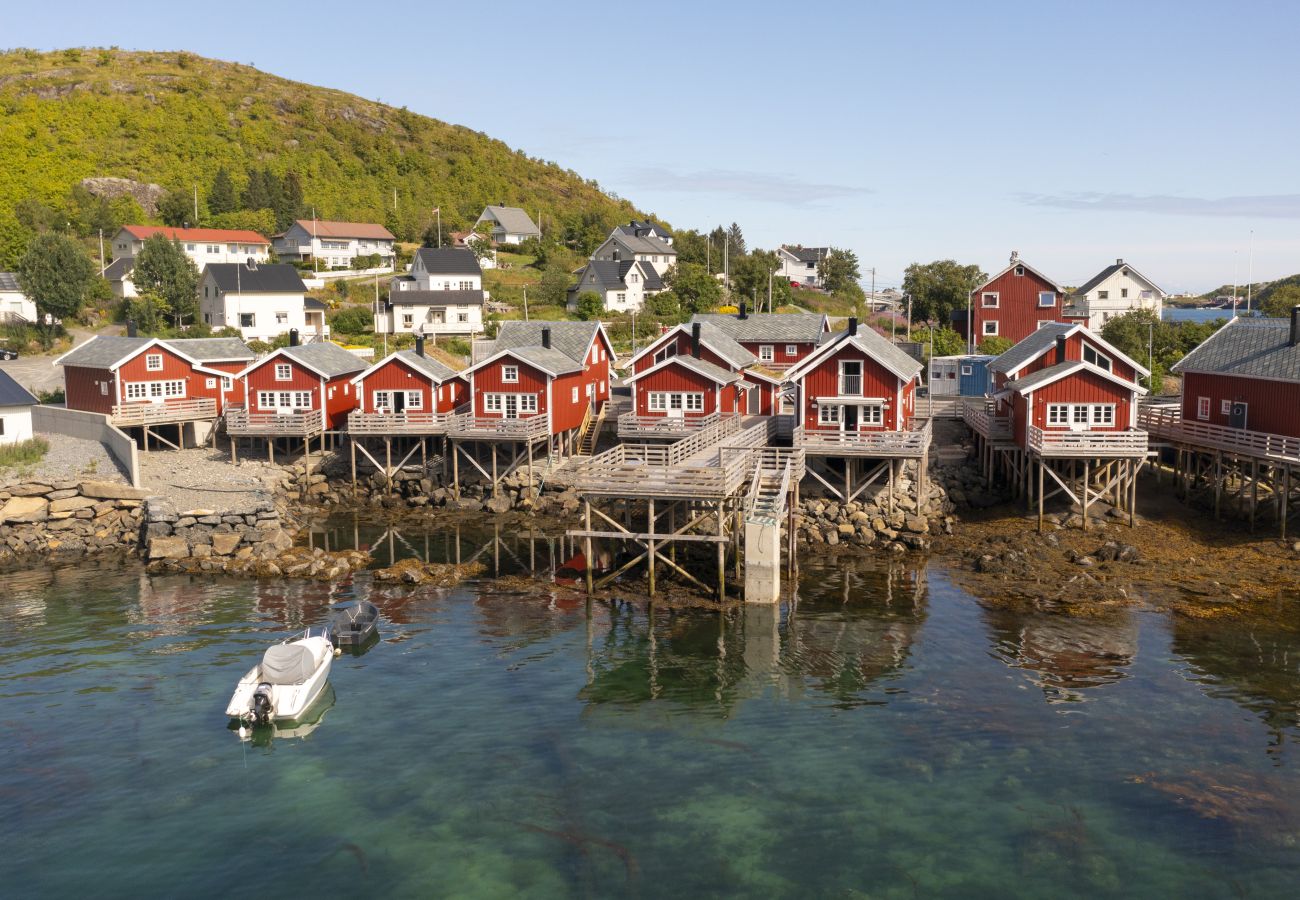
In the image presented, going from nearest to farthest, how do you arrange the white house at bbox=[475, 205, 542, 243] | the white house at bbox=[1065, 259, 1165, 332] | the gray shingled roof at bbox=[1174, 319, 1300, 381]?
the gray shingled roof at bbox=[1174, 319, 1300, 381] → the white house at bbox=[1065, 259, 1165, 332] → the white house at bbox=[475, 205, 542, 243]

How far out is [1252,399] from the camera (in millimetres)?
39781

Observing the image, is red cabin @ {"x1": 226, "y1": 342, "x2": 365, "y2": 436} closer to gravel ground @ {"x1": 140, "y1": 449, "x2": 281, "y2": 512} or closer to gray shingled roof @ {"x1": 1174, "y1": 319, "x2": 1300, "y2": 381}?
gravel ground @ {"x1": 140, "y1": 449, "x2": 281, "y2": 512}

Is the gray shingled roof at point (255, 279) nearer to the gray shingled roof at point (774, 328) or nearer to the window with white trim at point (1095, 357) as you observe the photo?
the gray shingled roof at point (774, 328)

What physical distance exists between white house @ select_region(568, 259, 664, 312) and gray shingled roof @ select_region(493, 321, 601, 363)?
3756cm

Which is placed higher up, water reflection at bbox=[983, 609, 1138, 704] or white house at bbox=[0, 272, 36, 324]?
white house at bbox=[0, 272, 36, 324]

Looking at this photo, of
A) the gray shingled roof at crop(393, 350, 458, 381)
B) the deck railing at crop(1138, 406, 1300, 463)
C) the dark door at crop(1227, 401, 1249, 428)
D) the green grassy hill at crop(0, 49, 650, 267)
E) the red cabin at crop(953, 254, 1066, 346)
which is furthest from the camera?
the green grassy hill at crop(0, 49, 650, 267)

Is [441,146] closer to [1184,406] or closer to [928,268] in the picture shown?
[928,268]

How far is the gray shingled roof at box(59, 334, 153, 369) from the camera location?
171ft

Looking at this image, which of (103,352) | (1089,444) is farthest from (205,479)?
(1089,444)

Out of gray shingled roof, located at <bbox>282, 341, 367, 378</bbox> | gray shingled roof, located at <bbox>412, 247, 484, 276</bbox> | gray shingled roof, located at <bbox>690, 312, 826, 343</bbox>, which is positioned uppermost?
gray shingled roof, located at <bbox>412, 247, 484, 276</bbox>

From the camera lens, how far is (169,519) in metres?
39.7

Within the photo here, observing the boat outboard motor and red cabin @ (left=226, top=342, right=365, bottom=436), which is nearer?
the boat outboard motor

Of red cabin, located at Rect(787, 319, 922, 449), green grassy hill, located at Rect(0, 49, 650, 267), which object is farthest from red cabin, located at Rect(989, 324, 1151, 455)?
green grassy hill, located at Rect(0, 49, 650, 267)

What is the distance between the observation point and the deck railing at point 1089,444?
3934cm
